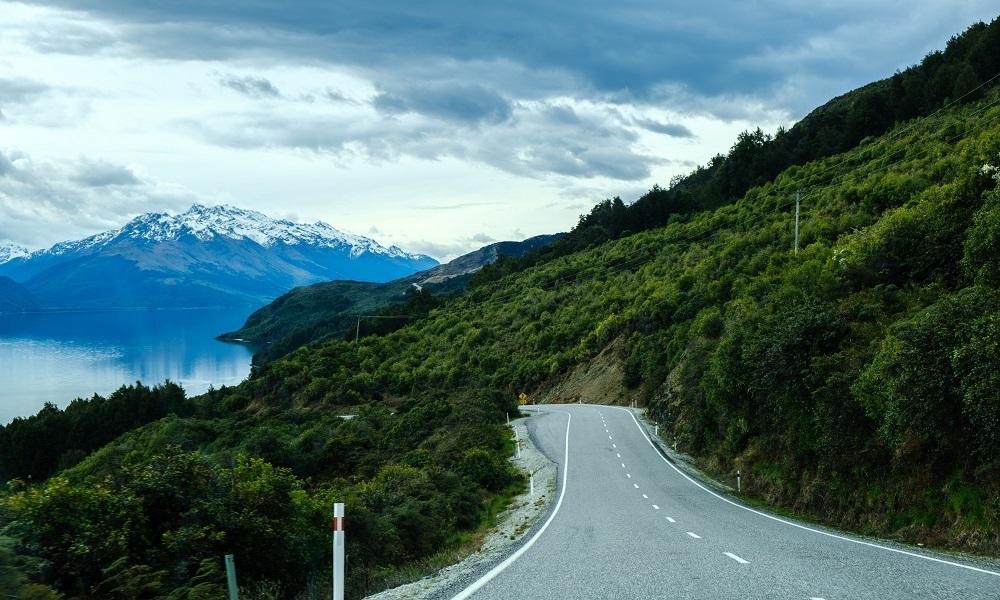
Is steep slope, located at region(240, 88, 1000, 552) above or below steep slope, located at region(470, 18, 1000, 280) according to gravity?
below

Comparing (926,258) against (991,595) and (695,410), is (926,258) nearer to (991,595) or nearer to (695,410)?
(695,410)

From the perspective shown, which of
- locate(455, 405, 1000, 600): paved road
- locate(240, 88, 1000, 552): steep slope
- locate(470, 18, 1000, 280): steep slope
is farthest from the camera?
locate(470, 18, 1000, 280): steep slope

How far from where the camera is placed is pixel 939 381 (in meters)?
13.4

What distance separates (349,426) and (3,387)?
3177 inches

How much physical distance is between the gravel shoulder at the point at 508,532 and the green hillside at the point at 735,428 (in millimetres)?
1066

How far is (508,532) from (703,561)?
7.39m

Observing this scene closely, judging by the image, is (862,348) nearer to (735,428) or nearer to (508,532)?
(735,428)

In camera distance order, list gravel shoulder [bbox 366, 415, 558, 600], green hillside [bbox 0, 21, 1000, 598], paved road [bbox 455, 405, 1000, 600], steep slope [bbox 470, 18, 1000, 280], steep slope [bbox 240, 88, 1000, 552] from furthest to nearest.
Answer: steep slope [bbox 470, 18, 1000, 280], steep slope [bbox 240, 88, 1000, 552], green hillside [bbox 0, 21, 1000, 598], gravel shoulder [bbox 366, 415, 558, 600], paved road [bbox 455, 405, 1000, 600]

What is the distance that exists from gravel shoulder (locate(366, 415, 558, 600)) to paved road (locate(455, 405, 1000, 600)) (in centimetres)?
34

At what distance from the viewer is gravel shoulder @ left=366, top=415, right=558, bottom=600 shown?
890 cm

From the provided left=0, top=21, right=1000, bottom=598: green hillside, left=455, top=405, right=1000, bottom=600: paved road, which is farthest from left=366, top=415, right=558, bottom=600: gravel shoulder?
left=0, top=21, right=1000, bottom=598: green hillside

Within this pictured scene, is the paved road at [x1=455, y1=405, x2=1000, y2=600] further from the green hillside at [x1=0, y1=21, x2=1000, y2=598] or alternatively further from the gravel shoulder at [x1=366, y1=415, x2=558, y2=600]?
the green hillside at [x1=0, y1=21, x2=1000, y2=598]

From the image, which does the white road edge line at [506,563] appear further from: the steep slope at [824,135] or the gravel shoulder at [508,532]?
the steep slope at [824,135]

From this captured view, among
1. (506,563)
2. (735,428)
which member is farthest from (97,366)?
(506,563)
